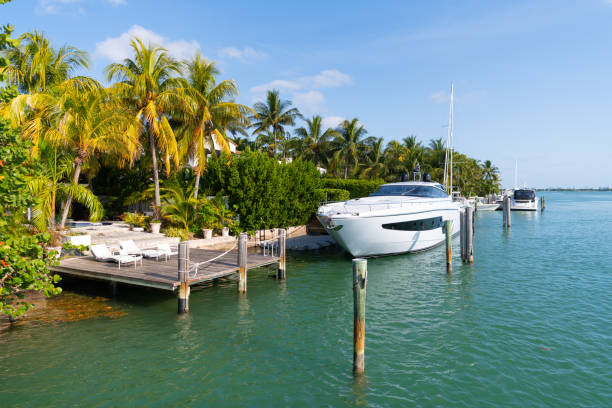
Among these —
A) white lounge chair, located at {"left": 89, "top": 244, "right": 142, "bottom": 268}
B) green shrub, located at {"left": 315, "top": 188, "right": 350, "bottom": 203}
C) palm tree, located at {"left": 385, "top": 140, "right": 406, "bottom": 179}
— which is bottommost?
white lounge chair, located at {"left": 89, "top": 244, "right": 142, "bottom": 268}

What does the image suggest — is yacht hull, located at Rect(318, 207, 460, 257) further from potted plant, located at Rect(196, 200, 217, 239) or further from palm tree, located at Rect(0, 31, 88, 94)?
palm tree, located at Rect(0, 31, 88, 94)

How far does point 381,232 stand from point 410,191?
4.45 metres

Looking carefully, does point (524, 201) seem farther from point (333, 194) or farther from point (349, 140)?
point (333, 194)

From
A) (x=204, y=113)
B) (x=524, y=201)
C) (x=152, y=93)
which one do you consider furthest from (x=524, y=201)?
(x=152, y=93)

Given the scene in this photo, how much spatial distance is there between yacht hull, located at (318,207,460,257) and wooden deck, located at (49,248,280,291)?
454cm

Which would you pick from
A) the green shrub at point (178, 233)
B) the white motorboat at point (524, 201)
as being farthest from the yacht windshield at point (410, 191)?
the white motorboat at point (524, 201)

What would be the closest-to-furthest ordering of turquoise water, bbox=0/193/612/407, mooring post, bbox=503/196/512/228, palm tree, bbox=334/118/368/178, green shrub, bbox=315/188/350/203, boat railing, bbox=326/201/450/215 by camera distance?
turquoise water, bbox=0/193/612/407 < boat railing, bbox=326/201/450/215 < green shrub, bbox=315/188/350/203 < mooring post, bbox=503/196/512/228 < palm tree, bbox=334/118/368/178

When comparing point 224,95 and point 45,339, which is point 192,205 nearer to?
point 224,95

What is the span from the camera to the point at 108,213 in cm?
2330

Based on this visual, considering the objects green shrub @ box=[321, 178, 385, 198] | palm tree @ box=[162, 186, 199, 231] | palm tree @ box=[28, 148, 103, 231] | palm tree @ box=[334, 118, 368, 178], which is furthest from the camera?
palm tree @ box=[334, 118, 368, 178]

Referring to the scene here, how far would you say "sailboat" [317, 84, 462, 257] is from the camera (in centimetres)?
1753

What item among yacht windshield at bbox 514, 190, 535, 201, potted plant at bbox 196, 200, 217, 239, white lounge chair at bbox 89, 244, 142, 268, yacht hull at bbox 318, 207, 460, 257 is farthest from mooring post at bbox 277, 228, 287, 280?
yacht windshield at bbox 514, 190, 535, 201

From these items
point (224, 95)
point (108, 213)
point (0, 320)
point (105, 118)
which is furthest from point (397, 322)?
point (108, 213)

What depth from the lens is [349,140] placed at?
1789 inches
